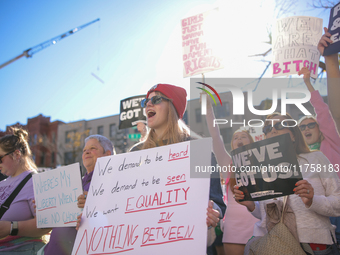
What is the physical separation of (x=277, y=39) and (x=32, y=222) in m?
4.49

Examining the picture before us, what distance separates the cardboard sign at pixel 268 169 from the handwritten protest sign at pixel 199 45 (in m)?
3.22

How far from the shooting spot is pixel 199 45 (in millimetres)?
5188

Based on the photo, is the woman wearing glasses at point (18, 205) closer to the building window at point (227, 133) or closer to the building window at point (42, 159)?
the building window at point (227, 133)

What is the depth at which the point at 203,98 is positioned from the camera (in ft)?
11.4

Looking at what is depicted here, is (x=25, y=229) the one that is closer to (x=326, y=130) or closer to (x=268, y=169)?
(x=268, y=169)

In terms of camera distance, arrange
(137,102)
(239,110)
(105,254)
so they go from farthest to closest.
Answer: (137,102) → (239,110) → (105,254)

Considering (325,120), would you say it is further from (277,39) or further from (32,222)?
(32,222)

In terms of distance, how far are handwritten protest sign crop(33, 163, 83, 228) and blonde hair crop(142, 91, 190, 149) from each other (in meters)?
0.72

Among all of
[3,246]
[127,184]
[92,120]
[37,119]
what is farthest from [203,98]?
[37,119]

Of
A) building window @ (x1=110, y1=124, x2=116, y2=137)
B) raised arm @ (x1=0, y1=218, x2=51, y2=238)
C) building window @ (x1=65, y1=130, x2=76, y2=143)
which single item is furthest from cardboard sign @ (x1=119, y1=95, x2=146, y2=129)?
building window @ (x1=65, y1=130, x2=76, y2=143)

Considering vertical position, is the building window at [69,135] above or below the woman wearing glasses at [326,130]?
above

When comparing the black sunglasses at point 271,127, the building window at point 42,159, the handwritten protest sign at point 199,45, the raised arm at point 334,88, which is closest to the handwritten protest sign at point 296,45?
the handwritten protest sign at point 199,45

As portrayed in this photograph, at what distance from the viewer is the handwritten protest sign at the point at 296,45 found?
4.12 m

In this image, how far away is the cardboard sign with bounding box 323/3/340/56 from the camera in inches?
102
